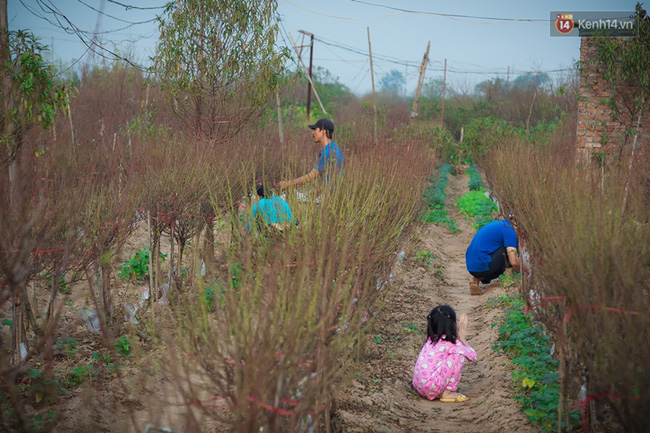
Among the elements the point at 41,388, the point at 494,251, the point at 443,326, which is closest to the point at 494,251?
the point at 494,251

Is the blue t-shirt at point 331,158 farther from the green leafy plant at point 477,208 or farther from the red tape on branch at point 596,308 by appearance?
the green leafy plant at point 477,208

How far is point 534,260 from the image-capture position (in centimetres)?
419

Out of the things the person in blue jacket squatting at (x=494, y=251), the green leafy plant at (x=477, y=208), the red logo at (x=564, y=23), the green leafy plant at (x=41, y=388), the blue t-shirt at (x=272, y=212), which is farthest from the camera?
the green leafy plant at (x=477, y=208)

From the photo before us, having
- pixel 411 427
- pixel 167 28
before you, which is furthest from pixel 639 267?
pixel 167 28

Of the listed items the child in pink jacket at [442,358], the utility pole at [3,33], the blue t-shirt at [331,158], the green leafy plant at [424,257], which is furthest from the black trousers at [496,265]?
the utility pole at [3,33]

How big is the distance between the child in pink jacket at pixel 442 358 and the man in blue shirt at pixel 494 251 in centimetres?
293

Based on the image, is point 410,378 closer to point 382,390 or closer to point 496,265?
point 382,390

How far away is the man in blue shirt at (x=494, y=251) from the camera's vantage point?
7.43 m

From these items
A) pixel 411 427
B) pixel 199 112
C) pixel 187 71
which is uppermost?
pixel 187 71

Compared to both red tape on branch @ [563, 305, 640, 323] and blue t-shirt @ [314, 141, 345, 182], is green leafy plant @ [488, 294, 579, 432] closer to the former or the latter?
red tape on branch @ [563, 305, 640, 323]

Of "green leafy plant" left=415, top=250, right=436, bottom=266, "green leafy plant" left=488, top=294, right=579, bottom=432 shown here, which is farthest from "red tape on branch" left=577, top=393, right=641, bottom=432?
"green leafy plant" left=415, top=250, right=436, bottom=266

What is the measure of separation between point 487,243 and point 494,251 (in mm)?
142

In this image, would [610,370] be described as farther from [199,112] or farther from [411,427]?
[199,112]

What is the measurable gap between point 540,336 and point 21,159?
4.85m
